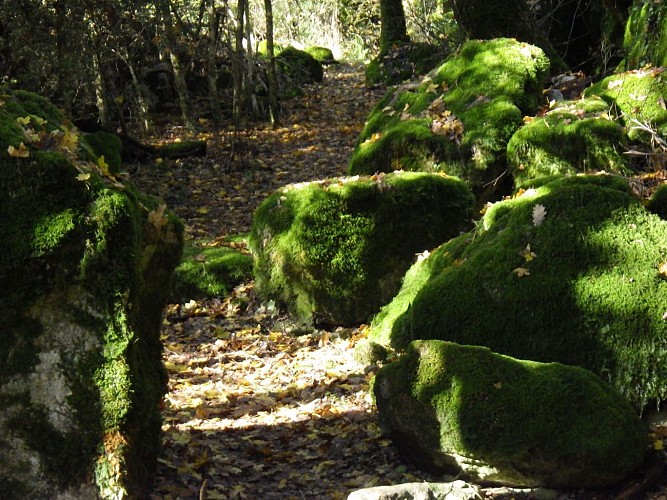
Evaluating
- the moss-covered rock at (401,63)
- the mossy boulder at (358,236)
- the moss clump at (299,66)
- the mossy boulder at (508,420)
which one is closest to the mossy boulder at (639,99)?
the mossy boulder at (358,236)

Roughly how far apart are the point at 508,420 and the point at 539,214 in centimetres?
192

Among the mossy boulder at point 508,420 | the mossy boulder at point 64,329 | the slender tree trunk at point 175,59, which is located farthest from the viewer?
the slender tree trunk at point 175,59

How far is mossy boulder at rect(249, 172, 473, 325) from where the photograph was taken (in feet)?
25.8

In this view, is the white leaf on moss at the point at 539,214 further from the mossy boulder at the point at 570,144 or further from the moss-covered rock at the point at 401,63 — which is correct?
the moss-covered rock at the point at 401,63

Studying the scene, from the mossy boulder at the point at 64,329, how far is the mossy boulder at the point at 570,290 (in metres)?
2.59

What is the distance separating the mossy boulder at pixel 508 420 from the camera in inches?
171

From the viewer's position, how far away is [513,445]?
4422 mm

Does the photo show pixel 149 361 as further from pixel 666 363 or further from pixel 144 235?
pixel 666 363

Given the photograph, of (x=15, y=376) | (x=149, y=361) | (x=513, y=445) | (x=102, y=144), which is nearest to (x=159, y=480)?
(x=149, y=361)

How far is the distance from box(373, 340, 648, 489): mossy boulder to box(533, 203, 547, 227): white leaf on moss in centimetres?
138

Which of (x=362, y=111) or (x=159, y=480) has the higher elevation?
(x=362, y=111)

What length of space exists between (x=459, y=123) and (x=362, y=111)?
8618mm

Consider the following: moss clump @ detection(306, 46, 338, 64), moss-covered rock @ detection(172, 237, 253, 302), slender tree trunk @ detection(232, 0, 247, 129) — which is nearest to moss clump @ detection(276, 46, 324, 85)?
moss clump @ detection(306, 46, 338, 64)

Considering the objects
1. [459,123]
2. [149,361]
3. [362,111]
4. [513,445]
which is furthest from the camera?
[362,111]
